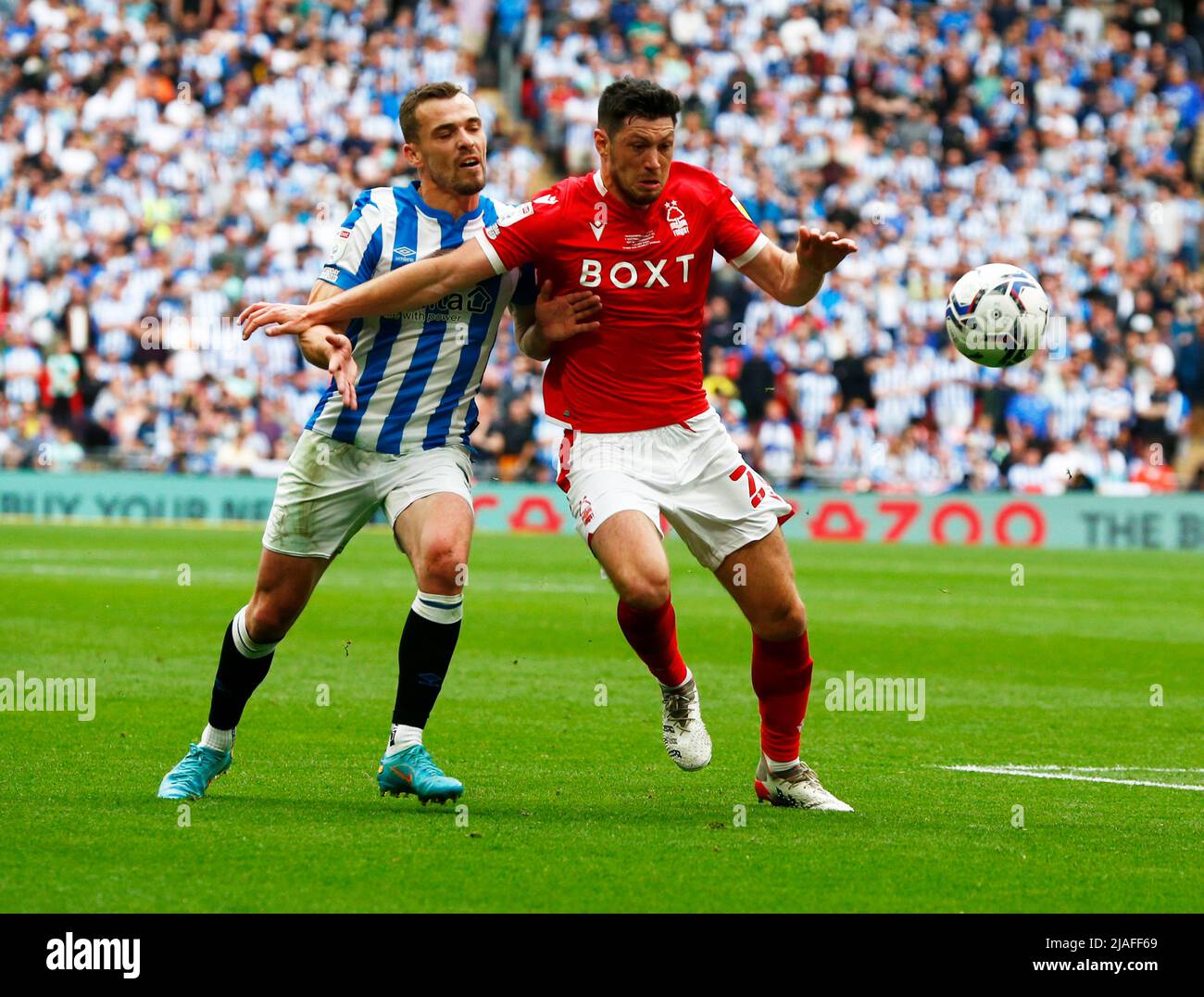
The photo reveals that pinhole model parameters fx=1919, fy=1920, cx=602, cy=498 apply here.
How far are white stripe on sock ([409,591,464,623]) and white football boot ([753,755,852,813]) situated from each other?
4.20 ft

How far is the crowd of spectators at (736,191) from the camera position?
991 inches

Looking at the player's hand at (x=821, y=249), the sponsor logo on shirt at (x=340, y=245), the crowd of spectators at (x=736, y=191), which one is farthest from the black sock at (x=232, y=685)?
the crowd of spectators at (x=736, y=191)

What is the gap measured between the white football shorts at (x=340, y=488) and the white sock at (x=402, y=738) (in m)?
0.69

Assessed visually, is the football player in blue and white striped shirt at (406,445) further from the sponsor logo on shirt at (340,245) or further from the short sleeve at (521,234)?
the short sleeve at (521,234)

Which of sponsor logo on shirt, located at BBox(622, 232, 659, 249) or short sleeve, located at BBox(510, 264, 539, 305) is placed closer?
sponsor logo on shirt, located at BBox(622, 232, 659, 249)

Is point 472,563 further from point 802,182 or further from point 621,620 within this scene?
point 621,620

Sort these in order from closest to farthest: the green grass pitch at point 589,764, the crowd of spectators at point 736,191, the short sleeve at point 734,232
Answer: the green grass pitch at point 589,764 < the short sleeve at point 734,232 < the crowd of spectators at point 736,191

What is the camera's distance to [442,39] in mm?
30422

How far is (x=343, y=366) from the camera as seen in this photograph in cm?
674

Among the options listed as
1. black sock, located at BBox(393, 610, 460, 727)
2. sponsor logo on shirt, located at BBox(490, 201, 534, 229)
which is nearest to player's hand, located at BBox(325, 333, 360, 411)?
sponsor logo on shirt, located at BBox(490, 201, 534, 229)

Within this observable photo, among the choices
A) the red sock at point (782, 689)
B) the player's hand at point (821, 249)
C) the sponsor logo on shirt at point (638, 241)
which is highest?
the sponsor logo on shirt at point (638, 241)

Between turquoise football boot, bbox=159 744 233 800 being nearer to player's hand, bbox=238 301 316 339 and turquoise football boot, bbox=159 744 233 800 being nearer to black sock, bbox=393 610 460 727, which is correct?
black sock, bbox=393 610 460 727

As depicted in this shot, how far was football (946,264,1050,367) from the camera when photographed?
736cm
